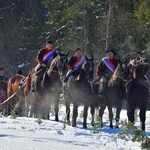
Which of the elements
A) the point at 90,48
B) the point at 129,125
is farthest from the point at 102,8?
the point at 129,125

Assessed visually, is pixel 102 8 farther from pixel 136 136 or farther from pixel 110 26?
pixel 136 136

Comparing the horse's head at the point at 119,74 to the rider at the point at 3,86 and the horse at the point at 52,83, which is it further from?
the rider at the point at 3,86

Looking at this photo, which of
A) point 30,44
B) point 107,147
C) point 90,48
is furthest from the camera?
point 30,44

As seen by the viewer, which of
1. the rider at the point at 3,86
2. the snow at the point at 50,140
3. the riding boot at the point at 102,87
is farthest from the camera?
the rider at the point at 3,86

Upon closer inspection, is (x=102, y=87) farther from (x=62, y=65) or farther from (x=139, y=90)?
(x=62, y=65)

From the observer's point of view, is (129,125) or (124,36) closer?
A: (129,125)

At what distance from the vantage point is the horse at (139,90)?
1568 centimetres

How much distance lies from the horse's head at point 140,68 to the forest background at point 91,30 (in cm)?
1861

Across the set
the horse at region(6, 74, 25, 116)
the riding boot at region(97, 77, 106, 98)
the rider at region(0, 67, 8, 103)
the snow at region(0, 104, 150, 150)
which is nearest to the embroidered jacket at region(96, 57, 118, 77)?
the riding boot at region(97, 77, 106, 98)

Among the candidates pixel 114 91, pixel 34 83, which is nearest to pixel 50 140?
pixel 114 91

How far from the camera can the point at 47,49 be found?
60.3 ft

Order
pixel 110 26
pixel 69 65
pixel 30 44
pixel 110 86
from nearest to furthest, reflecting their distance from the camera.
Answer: pixel 69 65 < pixel 110 86 < pixel 110 26 < pixel 30 44

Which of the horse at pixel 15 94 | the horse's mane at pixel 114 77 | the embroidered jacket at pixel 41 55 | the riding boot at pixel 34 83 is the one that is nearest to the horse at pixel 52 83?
the riding boot at pixel 34 83

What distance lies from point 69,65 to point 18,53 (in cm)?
3424
